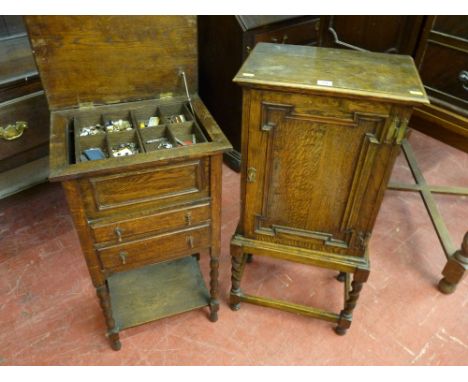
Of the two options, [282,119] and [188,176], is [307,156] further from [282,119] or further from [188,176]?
[188,176]

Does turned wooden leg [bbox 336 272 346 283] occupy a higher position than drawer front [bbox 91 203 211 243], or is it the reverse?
drawer front [bbox 91 203 211 243]

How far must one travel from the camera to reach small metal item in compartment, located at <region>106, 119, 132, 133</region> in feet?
4.75

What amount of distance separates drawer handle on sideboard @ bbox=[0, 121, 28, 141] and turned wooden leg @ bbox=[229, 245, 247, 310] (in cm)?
120

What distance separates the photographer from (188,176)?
4.31ft

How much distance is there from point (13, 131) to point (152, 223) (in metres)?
1.00

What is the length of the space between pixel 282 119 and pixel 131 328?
1.22 meters

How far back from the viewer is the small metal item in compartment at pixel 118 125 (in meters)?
1.45

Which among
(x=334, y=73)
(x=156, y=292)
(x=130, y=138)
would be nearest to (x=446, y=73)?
(x=334, y=73)

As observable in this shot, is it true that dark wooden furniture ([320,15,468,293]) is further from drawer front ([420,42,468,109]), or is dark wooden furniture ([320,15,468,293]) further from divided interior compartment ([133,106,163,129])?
divided interior compartment ([133,106,163,129])

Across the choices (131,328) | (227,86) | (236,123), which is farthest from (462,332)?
(227,86)

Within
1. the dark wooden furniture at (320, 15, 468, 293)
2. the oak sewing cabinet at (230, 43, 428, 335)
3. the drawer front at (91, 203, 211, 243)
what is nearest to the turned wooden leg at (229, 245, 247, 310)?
the oak sewing cabinet at (230, 43, 428, 335)

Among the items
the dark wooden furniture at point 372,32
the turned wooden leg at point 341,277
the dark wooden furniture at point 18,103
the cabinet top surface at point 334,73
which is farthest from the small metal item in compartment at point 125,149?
the dark wooden furniture at point 372,32

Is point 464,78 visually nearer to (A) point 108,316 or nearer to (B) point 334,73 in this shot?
(B) point 334,73

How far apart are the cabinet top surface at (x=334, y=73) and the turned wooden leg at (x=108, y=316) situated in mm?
962
